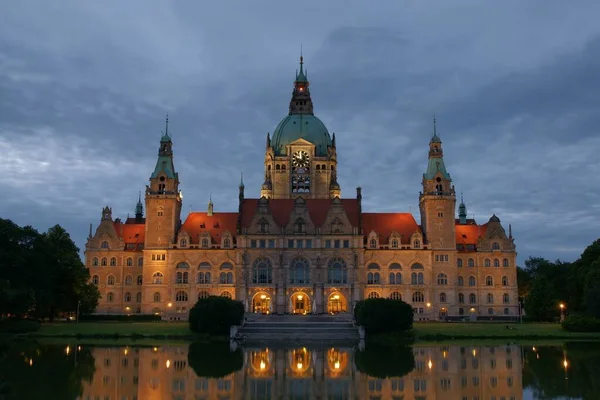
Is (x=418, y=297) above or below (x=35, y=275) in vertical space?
below

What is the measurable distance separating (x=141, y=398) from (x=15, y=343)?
3242cm

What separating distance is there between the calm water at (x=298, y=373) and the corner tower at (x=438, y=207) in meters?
46.8

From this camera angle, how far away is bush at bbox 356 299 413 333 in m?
65.5

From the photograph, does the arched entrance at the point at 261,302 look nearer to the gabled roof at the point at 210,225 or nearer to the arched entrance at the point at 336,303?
the arched entrance at the point at 336,303

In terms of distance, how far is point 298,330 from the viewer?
228 ft

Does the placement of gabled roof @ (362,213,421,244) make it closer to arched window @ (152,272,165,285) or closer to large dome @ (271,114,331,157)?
large dome @ (271,114,331,157)

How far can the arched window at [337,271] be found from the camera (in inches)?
3728

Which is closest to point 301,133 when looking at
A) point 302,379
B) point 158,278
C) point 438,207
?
point 438,207

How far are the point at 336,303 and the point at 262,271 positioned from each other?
35.3ft

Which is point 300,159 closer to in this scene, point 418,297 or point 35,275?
point 418,297

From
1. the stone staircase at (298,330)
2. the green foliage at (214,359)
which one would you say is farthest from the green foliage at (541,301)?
the green foliage at (214,359)

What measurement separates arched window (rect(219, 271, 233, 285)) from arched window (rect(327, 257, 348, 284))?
13628mm

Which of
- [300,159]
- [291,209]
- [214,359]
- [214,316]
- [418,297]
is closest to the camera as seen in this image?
[214,359]

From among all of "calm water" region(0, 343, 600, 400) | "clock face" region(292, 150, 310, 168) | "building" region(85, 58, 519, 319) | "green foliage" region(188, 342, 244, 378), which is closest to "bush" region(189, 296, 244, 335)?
"green foliage" region(188, 342, 244, 378)
